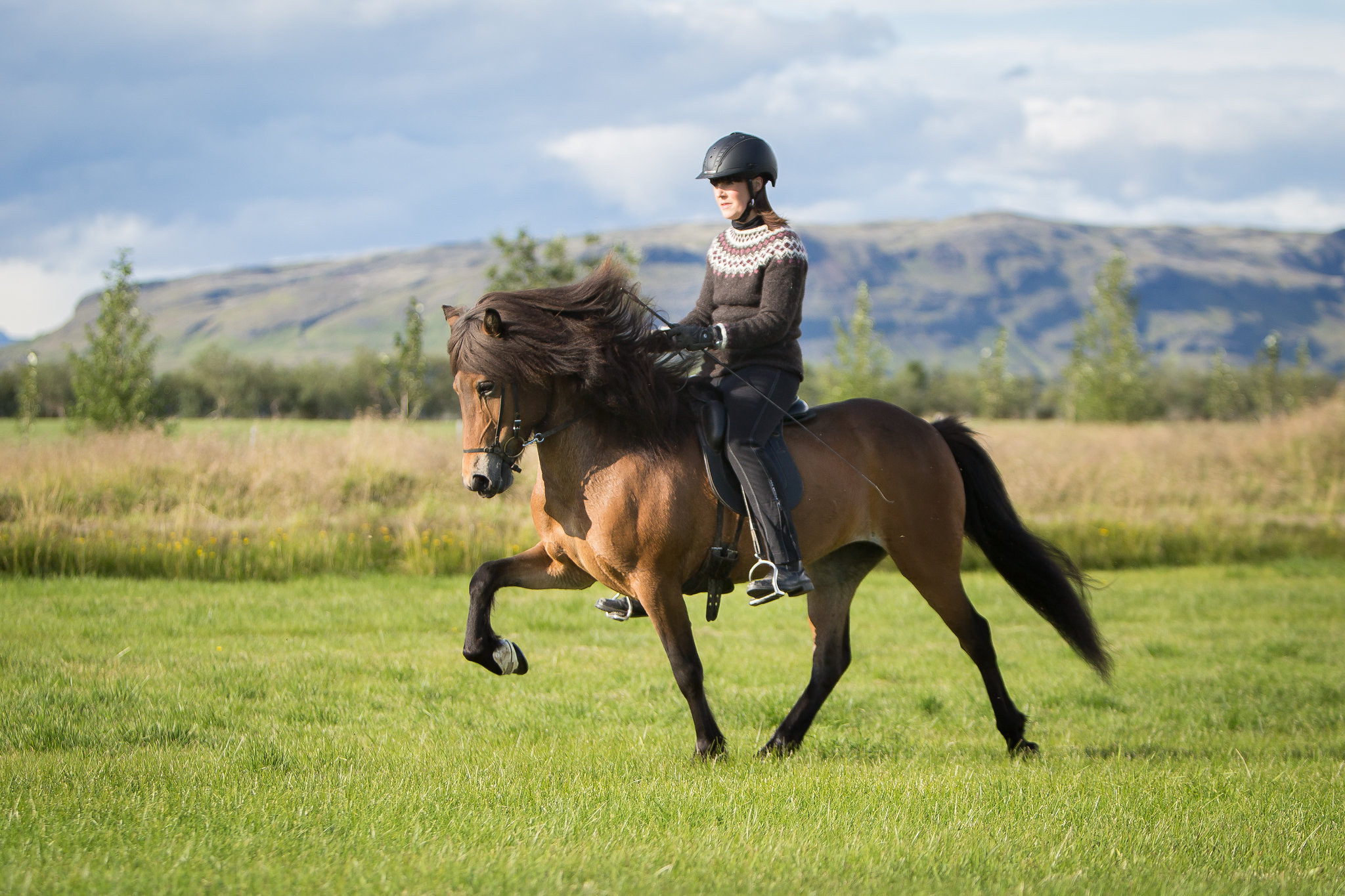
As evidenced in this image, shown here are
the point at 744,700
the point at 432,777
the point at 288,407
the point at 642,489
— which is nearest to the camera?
the point at 432,777

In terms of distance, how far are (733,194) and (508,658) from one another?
303cm

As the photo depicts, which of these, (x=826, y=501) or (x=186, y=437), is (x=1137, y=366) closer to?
(x=186, y=437)

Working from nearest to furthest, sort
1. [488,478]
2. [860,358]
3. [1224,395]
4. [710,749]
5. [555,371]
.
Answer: [488,478], [555,371], [710,749], [860,358], [1224,395]

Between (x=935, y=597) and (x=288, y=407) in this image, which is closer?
(x=935, y=597)

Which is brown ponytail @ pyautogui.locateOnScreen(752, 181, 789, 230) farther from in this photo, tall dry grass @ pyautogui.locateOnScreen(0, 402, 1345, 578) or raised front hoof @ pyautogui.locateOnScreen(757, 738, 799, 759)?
tall dry grass @ pyautogui.locateOnScreen(0, 402, 1345, 578)

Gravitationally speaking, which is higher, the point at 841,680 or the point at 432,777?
the point at 432,777

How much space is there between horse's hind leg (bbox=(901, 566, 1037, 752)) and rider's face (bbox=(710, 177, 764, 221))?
2592mm

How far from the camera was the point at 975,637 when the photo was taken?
6.94 m

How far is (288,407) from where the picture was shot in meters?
67.6

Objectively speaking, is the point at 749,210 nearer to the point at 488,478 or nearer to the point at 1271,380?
the point at 488,478

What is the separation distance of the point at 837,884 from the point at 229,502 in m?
14.9

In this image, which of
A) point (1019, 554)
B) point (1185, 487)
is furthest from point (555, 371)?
point (1185, 487)

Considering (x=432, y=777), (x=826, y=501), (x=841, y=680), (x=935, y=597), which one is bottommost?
(x=841, y=680)

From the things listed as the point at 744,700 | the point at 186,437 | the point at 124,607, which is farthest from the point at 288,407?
the point at 744,700
